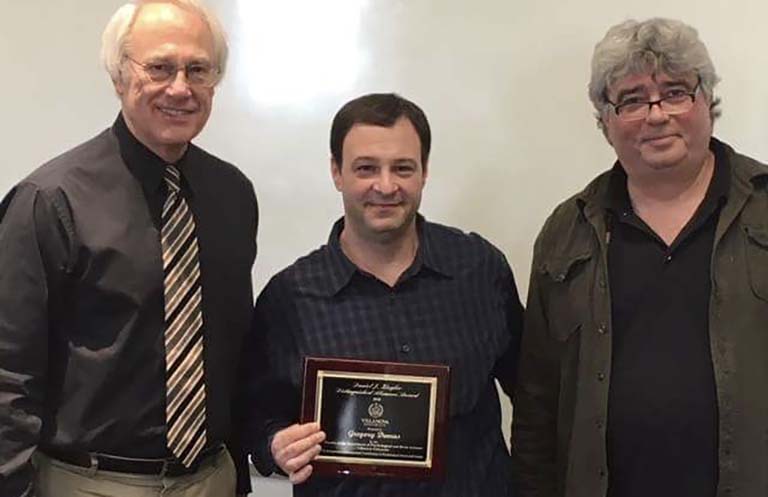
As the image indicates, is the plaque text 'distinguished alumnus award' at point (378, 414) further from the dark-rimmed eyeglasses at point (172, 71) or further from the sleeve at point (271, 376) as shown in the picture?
the dark-rimmed eyeglasses at point (172, 71)

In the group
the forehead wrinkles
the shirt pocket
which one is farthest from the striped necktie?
the shirt pocket

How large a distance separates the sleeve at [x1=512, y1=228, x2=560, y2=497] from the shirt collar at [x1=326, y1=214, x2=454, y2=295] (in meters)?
0.17

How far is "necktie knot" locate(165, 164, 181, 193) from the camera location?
1.65m

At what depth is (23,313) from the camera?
1.51 m

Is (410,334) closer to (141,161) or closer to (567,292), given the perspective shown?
(567,292)

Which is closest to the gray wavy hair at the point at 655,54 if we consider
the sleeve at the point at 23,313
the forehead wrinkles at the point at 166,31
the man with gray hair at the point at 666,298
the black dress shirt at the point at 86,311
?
the man with gray hair at the point at 666,298

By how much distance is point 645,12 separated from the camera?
195 centimetres

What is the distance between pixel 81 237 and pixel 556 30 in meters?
1.05

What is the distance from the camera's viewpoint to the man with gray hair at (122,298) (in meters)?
1.52

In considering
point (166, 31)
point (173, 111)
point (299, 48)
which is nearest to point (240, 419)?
point (173, 111)

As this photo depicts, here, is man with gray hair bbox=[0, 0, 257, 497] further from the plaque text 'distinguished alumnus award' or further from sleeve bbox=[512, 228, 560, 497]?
sleeve bbox=[512, 228, 560, 497]

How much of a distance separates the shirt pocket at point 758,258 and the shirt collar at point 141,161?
0.97 metres

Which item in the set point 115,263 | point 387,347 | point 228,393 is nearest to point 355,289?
point 387,347

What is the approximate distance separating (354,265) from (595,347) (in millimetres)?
432
